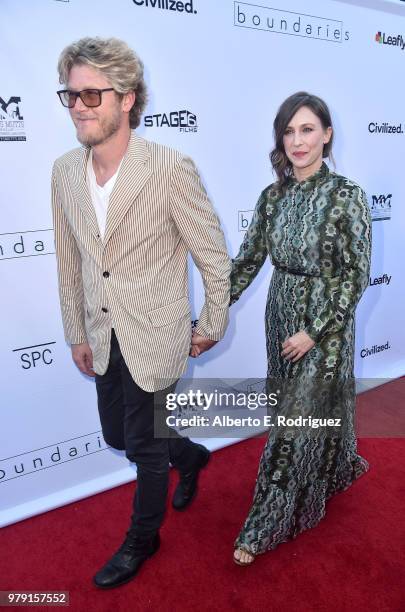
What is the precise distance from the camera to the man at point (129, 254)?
57.2 inches

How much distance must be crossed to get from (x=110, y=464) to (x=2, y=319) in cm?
100

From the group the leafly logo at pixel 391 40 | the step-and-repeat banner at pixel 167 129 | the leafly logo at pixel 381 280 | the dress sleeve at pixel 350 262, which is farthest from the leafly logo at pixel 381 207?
the dress sleeve at pixel 350 262

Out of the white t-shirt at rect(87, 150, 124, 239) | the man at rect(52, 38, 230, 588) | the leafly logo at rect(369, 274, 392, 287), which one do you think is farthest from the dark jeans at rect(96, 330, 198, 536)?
the leafly logo at rect(369, 274, 392, 287)

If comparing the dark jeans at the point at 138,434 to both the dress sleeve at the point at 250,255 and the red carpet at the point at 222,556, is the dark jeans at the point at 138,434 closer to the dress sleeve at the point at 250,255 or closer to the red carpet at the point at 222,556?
the red carpet at the point at 222,556

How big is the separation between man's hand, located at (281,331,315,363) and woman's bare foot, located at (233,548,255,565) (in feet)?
2.67

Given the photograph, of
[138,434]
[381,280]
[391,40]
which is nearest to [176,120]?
[138,434]

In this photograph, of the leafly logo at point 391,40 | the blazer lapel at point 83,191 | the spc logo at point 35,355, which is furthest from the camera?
A: the leafly logo at point 391,40

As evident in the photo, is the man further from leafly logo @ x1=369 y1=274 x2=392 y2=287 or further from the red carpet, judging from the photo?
leafly logo @ x1=369 y1=274 x2=392 y2=287

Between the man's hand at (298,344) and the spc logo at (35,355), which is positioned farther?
the spc logo at (35,355)

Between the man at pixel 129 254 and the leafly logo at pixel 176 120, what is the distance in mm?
587

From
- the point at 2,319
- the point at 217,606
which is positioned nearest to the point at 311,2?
the point at 2,319

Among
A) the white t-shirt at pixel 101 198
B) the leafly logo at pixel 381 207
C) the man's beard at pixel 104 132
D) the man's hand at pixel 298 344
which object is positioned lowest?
the man's hand at pixel 298 344

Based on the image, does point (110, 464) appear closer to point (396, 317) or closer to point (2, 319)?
point (2, 319)

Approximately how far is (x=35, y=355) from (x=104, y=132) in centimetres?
114
